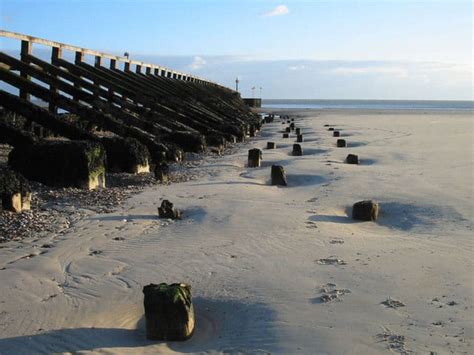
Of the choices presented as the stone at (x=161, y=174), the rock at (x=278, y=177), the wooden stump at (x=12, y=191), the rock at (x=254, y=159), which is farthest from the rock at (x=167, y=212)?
the rock at (x=254, y=159)

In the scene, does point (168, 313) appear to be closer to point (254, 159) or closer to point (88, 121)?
point (254, 159)

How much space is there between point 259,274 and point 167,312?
1186 mm

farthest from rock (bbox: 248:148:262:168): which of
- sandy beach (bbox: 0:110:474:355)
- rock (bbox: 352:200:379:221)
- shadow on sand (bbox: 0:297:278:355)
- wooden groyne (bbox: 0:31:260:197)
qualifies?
shadow on sand (bbox: 0:297:278:355)

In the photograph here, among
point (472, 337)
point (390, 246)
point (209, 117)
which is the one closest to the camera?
point (472, 337)

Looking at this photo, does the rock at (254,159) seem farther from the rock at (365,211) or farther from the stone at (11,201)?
the stone at (11,201)

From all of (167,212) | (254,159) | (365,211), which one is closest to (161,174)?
(167,212)

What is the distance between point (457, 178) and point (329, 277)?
5.07 m

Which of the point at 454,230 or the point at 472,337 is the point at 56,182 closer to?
the point at 454,230

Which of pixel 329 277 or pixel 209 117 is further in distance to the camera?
pixel 209 117

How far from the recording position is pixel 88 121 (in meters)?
10.8

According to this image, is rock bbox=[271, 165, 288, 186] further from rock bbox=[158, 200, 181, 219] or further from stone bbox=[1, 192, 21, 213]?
stone bbox=[1, 192, 21, 213]

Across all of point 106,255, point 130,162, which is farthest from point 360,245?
point 130,162

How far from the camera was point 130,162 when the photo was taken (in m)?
8.23

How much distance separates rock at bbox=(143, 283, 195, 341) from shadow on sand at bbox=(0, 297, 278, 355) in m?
0.05
